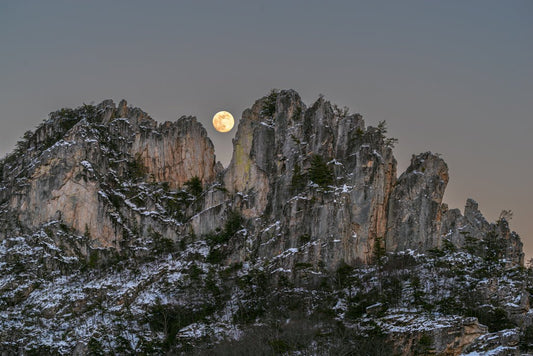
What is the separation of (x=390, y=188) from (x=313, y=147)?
44.8 ft

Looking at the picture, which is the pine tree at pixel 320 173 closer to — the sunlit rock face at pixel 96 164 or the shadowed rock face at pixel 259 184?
the shadowed rock face at pixel 259 184

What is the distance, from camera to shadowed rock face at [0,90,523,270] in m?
97.8

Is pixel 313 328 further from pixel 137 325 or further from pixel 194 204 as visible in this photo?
pixel 194 204

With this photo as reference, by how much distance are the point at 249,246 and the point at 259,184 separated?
37.3 feet

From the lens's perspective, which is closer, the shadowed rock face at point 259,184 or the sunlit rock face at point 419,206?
the sunlit rock face at point 419,206

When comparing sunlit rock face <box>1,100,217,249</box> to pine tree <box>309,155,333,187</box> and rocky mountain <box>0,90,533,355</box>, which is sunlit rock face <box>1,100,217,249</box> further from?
pine tree <box>309,155,333,187</box>

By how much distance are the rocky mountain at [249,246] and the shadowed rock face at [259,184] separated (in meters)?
0.24

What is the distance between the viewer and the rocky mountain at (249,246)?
264 feet

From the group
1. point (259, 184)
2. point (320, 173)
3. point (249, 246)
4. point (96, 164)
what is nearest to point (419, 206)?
point (320, 173)

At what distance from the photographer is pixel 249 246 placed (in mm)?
103500

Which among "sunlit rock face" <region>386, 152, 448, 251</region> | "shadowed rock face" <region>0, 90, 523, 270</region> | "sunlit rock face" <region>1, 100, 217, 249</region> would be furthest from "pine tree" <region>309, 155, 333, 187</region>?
"sunlit rock face" <region>1, 100, 217, 249</region>

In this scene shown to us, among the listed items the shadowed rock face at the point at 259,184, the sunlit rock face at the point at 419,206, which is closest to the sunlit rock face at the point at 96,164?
the shadowed rock face at the point at 259,184

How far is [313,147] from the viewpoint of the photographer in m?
108

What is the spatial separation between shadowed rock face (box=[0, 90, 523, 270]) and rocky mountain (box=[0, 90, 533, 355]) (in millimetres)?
242
